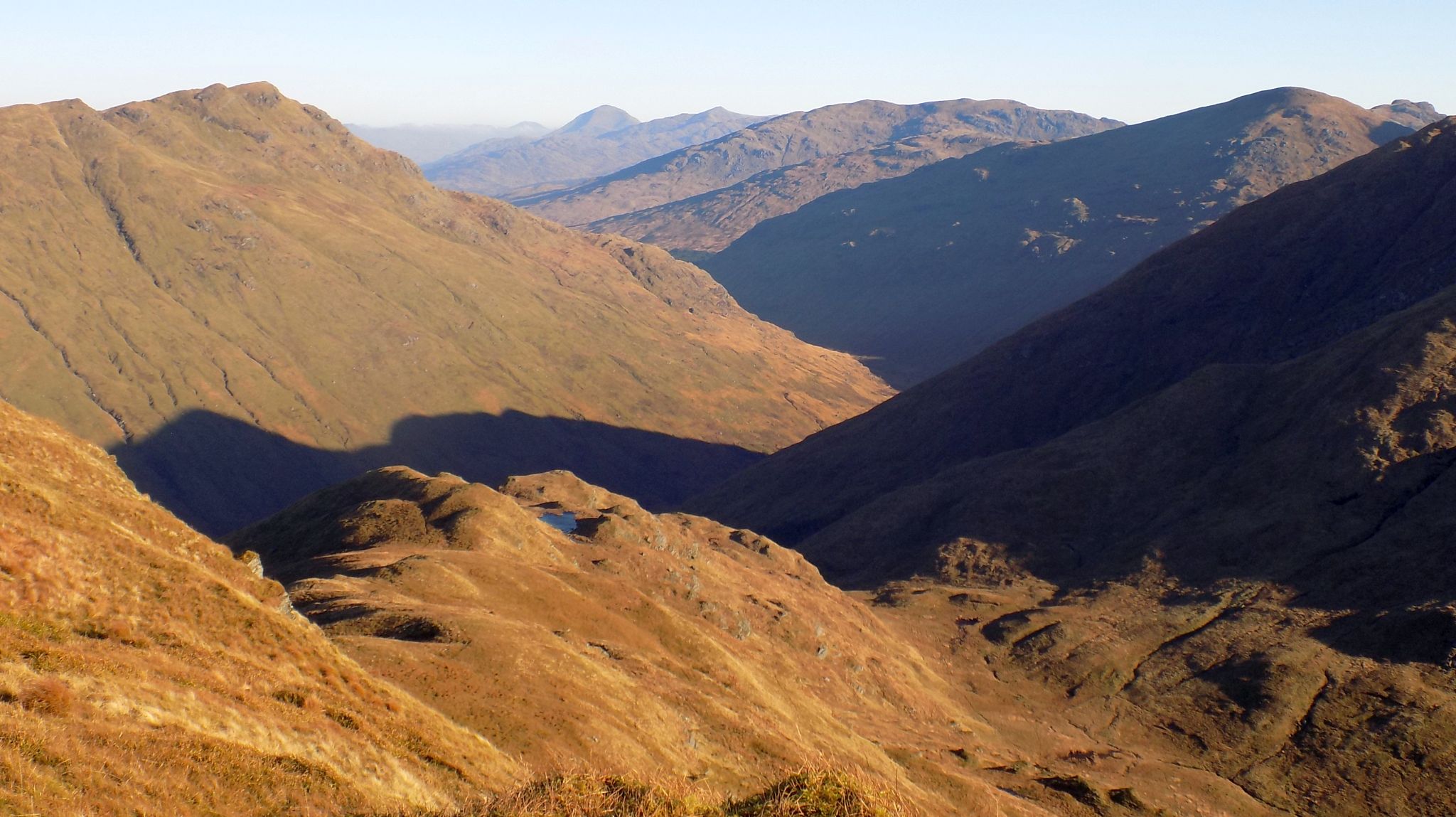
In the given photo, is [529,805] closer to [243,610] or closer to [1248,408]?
[243,610]

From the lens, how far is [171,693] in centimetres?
2386

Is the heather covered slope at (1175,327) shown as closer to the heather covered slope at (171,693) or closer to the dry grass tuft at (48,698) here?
the heather covered slope at (171,693)

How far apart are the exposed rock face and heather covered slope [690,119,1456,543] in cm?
47

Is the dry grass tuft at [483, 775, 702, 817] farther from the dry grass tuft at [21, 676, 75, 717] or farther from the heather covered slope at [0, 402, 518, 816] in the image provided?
the dry grass tuft at [21, 676, 75, 717]

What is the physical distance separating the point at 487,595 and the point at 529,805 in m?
41.5

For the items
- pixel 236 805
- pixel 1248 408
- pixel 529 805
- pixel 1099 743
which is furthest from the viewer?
pixel 1248 408

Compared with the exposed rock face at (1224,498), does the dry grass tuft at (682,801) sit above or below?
above

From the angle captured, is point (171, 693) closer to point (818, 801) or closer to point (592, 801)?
point (592, 801)

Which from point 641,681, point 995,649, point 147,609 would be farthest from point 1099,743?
point 147,609

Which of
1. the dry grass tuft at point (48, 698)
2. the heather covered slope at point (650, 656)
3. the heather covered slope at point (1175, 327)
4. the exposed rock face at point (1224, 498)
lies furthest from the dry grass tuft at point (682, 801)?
the heather covered slope at point (1175, 327)

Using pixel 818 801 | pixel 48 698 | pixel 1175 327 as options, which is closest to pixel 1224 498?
pixel 1175 327

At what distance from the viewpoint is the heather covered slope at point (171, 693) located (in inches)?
741

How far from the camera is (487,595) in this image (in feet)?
187

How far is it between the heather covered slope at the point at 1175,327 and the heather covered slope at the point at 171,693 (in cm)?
11508
